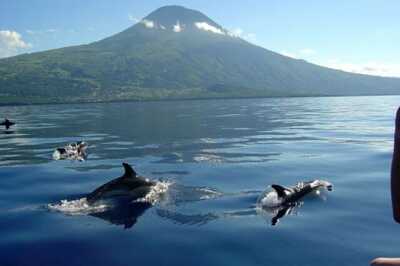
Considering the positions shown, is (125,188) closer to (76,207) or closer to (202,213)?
(76,207)

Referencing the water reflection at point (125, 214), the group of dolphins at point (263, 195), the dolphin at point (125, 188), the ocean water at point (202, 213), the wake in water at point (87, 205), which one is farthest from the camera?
A: the dolphin at point (125, 188)

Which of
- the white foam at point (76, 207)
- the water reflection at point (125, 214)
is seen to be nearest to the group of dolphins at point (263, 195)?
the white foam at point (76, 207)

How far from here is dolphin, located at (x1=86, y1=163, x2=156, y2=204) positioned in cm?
2281

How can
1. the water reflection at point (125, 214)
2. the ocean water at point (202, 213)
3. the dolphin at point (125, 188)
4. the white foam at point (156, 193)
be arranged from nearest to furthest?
the ocean water at point (202, 213) → the water reflection at point (125, 214) → the white foam at point (156, 193) → the dolphin at point (125, 188)

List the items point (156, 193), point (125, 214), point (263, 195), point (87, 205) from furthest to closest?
1. point (156, 193)
2. point (263, 195)
3. point (87, 205)
4. point (125, 214)

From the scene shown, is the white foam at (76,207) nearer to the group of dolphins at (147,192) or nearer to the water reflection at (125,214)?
the group of dolphins at (147,192)

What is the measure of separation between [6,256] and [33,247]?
3.27 feet

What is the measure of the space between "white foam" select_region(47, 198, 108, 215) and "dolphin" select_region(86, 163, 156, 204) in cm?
52

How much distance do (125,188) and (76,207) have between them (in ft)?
9.40

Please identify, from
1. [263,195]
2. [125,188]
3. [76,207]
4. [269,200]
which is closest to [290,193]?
[269,200]

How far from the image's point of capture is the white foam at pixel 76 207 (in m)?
20.6

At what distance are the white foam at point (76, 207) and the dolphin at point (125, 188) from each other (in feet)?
1.70

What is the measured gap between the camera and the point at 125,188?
23578mm

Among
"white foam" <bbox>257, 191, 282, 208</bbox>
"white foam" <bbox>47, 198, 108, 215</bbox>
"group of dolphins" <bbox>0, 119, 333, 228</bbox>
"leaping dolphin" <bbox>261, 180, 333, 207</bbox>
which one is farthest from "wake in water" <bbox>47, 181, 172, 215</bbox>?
"leaping dolphin" <bbox>261, 180, 333, 207</bbox>
